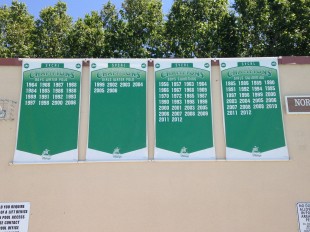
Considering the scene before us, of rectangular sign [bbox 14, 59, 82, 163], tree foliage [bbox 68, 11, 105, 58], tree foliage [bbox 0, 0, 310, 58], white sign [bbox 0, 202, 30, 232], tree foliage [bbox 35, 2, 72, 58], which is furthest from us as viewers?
tree foliage [bbox 35, 2, 72, 58]

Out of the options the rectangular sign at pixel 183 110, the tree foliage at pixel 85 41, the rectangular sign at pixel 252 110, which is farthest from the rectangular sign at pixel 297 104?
the tree foliage at pixel 85 41

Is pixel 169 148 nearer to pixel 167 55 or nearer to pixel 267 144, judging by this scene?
pixel 267 144

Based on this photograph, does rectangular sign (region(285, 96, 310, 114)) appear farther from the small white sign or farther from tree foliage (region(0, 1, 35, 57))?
tree foliage (region(0, 1, 35, 57))

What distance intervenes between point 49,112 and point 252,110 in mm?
2613

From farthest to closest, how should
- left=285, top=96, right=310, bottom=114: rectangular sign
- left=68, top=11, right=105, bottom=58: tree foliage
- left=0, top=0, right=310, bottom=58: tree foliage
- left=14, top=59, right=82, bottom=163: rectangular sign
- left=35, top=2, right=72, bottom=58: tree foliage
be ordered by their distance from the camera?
left=35, top=2, right=72, bottom=58: tree foliage
left=68, top=11, right=105, bottom=58: tree foliage
left=0, top=0, right=310, bottom=58: tree foliage
left=285, top=96, right=310, bottom=114: rectangular sign
left=14, top=59, right=82, bottom=163: rectangular sign

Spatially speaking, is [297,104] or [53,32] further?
[53,32]

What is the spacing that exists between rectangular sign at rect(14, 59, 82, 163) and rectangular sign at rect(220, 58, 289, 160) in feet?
6.42

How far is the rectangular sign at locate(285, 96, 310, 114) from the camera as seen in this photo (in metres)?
4.93

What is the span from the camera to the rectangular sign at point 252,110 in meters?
4.80

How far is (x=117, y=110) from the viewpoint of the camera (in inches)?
195

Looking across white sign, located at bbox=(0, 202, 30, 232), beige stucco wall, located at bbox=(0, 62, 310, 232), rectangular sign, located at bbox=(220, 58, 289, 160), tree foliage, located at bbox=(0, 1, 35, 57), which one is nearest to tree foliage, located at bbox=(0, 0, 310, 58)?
tree foliage, located at bbox=(0, 1, 35, 57)

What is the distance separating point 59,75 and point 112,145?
1.19 metres

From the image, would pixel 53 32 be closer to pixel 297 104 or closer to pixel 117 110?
pixel 117 110

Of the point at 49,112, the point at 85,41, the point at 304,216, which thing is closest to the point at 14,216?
the point at 49,112
